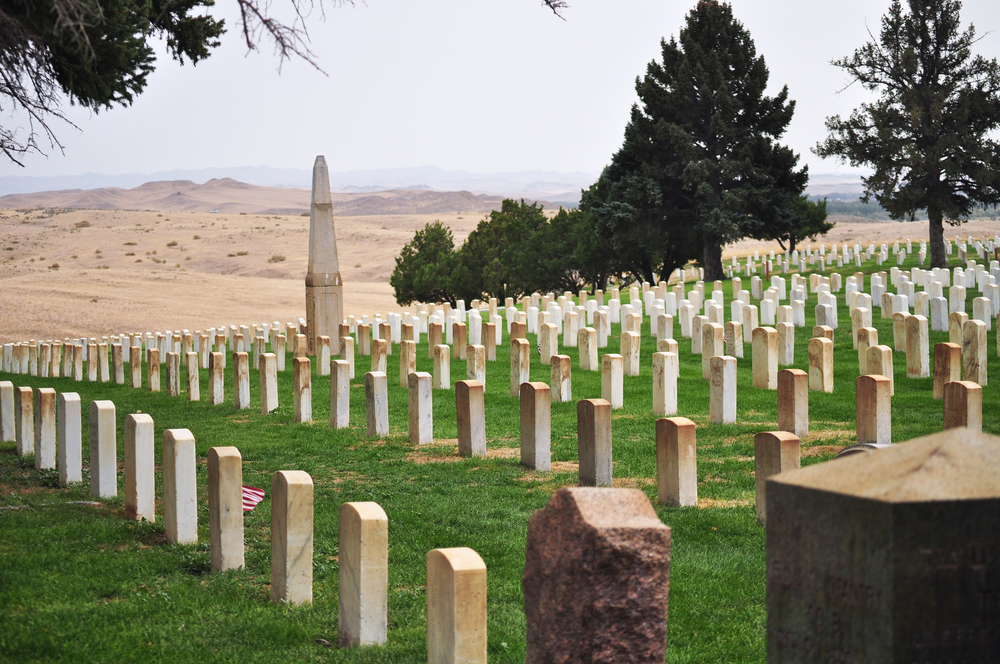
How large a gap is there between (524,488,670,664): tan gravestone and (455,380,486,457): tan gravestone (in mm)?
5996

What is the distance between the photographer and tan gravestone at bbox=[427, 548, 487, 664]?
144 inches

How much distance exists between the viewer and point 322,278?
20.1 metres

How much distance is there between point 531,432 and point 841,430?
3520 millimetres

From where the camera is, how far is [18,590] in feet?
17.1

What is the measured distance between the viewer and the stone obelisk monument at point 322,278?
20078 millimetres

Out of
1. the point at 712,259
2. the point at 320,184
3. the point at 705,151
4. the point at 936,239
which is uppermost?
the point at 705,151

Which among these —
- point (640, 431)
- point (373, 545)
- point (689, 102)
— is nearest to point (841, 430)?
point (640, 431)

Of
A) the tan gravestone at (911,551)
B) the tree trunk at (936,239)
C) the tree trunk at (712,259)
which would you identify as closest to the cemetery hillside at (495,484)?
the tan gravestone at (911,551)

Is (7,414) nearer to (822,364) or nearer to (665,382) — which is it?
(665,382)

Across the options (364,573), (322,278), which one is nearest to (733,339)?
(322,278)

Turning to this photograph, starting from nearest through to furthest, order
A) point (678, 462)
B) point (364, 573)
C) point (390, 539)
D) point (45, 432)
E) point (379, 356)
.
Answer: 1. point (364, 573)
2. point (390, 539)
3. point (678, 462)
4. point (45, 432)
5. point (379, 356)

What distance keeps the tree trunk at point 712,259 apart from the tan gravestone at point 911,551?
36.5 metres

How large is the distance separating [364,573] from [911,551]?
9.32 ft

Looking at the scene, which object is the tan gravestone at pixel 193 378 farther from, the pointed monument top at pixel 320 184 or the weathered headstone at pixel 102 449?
the pointed monument top at pixel 320 184
